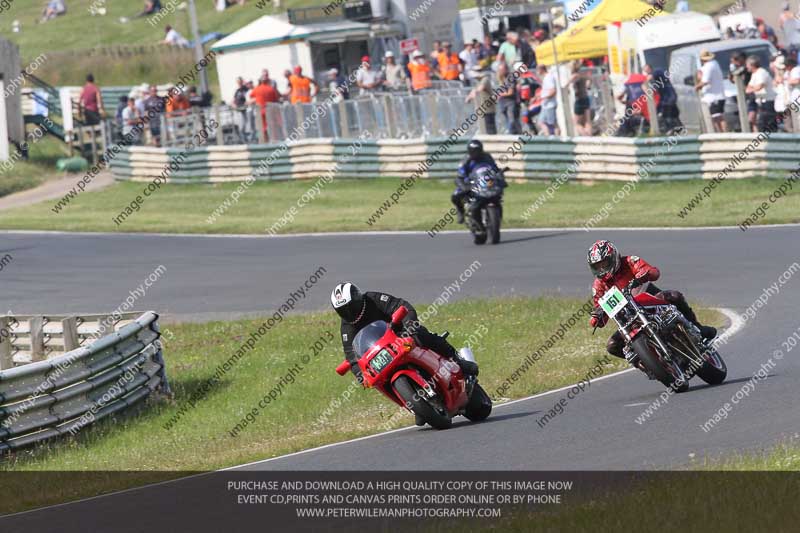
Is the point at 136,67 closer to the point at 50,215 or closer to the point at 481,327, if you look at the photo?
the point at 50,215

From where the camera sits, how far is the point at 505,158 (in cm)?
2877

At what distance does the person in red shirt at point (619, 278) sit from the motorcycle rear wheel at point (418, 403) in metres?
1.48

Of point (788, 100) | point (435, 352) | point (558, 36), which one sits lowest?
point (435, 352)

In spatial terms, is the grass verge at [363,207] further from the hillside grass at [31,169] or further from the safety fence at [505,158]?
the hillside grass at [31,169]

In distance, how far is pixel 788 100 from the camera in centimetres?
2347

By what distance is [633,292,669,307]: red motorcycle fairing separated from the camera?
434 inches

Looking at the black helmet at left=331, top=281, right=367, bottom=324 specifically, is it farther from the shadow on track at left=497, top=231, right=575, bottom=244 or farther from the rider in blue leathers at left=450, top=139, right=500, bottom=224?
the shadow on track at left=497, top=231, right=575, bottom=244

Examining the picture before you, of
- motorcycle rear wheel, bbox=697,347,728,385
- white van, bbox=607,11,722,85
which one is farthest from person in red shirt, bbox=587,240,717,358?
white van, bbox=607,11,722,85

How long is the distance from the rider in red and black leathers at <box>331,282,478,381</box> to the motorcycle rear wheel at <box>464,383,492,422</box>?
1.36ft

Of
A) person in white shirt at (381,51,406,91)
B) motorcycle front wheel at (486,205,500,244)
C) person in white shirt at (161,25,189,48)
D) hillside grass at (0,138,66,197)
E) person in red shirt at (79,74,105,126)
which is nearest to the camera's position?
motorcycle front wheel at (486,205,500,244)

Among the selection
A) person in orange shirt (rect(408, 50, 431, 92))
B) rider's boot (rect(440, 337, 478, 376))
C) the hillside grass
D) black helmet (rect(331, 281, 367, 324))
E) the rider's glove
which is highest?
person in orange shirt (rect(408, 50, 431, 92))

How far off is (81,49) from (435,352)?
50.1 metres

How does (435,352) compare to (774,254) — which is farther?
(774,254)

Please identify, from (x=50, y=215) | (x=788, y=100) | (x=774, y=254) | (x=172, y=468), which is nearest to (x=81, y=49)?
(x=50, y=215)
